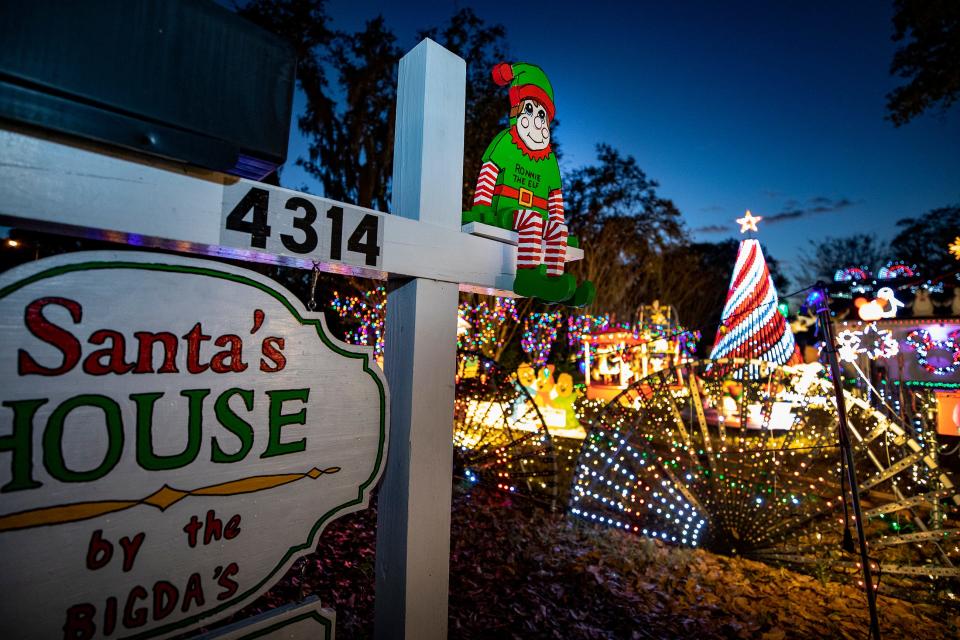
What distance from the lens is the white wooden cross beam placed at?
131 cm

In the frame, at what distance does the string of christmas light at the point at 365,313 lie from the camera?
11539 mm

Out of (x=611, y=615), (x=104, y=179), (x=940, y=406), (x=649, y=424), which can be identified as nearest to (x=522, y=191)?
(x=104, y=179)

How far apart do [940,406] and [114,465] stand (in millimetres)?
16389

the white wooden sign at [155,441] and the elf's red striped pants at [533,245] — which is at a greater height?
the elf's red striped pants at [533,245]

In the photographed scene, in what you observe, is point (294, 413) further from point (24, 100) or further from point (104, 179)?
point (24, 100)

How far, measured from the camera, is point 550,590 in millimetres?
4336

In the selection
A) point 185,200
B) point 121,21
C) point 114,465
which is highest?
point 121,21

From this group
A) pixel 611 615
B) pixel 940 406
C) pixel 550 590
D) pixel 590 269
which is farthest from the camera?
pixel 590 269

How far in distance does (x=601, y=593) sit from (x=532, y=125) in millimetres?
4100

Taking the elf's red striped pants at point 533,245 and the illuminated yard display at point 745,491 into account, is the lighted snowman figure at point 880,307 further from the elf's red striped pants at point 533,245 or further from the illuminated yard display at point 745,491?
the elf's red striped pants at point 533,245

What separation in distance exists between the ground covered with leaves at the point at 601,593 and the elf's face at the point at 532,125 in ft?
11.5

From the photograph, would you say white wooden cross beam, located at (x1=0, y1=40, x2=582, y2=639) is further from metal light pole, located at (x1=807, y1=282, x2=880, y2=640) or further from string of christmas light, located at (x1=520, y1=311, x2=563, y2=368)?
string of christmas light, located at (x1=520, y1=311, x2=563, y2=368)

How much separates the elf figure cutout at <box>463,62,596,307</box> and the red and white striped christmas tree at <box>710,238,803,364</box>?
31.6 feet

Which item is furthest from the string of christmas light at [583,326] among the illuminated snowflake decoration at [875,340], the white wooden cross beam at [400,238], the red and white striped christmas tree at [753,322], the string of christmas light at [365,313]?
the white wooden cross beam at [400,238]
